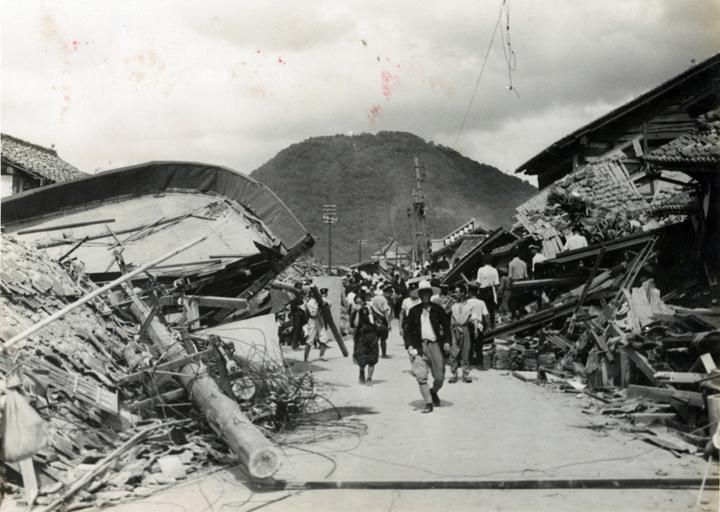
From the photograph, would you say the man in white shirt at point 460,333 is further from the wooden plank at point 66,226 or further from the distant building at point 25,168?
the distant building at point 25,168

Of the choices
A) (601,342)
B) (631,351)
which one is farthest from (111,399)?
(601,342)

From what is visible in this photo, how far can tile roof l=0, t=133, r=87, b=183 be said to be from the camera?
29.0m

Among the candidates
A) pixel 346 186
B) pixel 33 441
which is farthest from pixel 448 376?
pixel 346 186

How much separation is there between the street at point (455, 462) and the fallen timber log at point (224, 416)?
30cm

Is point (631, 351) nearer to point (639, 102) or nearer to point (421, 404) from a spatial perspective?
point (421, 404)

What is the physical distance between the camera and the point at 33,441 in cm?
526

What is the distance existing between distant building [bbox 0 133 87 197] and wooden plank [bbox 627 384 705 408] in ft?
79.0

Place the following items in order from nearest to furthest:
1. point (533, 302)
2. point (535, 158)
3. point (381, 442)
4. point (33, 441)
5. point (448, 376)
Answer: point (33, 441), point (381, 442), point (448, 376), point (533, 302), point (535, 158)

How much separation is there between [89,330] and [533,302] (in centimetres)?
1249

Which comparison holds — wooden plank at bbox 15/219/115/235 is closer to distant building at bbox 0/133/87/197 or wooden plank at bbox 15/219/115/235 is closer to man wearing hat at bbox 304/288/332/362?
man wearing hat at bbox 304/288/332/362

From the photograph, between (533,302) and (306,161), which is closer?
(533,302)

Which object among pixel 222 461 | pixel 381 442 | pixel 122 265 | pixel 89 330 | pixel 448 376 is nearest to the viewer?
pixel 222 461

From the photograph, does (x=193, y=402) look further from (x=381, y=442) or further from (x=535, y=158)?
(x=535, y=158)

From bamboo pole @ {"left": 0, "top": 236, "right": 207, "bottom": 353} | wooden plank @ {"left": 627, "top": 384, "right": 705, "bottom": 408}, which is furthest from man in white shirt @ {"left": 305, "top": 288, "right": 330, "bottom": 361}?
bamboo pole @ {"left": 0, "top": 236, "right": 207, "bottom": 353}
